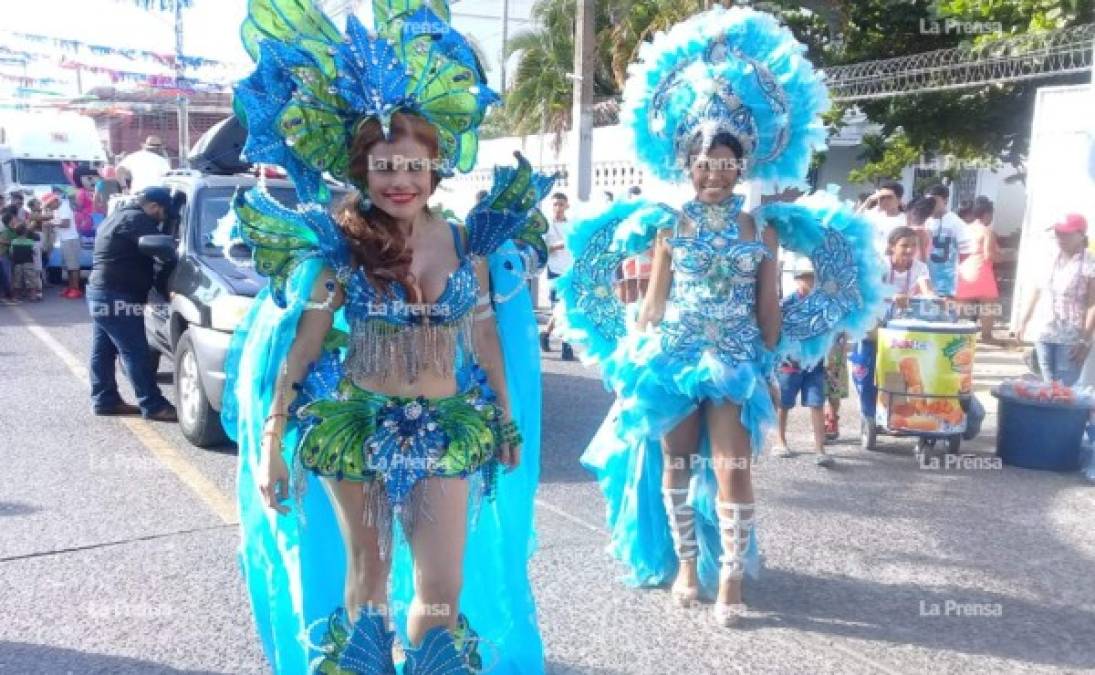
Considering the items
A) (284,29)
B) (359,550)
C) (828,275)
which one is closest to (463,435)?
(359,550)

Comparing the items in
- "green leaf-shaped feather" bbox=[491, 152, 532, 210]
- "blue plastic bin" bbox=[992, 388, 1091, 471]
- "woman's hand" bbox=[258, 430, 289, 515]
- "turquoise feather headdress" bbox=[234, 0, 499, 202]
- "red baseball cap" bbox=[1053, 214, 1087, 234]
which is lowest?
"blue plastic bin" bbox=[992, 388, 1091, 471]

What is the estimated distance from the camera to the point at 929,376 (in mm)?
6559

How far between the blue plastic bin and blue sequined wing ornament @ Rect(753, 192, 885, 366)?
278 centimetres

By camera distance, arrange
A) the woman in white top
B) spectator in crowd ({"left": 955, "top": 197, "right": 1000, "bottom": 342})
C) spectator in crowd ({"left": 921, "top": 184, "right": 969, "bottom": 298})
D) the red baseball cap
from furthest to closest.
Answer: spectator in crowd ({"left": 955, "top": 197, "right": 1000, "bottom": 342})
spectator in crowd ({"left": 921, "top": 184, "right": 969, "bottom": 298})
the woman in white top
the red baseball cap

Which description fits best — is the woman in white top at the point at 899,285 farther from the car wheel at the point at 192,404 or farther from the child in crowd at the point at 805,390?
the car wheel at the point at 192,404

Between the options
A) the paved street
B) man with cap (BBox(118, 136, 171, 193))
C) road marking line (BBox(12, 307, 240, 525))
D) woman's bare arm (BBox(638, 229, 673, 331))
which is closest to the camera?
the paved street

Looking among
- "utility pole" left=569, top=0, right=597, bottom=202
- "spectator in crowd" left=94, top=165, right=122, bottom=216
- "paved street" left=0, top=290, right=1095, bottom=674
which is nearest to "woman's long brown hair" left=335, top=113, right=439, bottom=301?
"paved street" left=0, top=290, right=1095, bottom=674

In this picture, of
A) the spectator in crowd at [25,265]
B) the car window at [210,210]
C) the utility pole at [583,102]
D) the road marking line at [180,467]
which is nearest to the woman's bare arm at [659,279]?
the road marking line at [180,467]

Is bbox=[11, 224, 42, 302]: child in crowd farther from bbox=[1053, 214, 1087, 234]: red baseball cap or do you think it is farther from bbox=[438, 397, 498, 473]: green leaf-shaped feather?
bbox=[438, 397, 498, 473]: green leaf-shaped feather

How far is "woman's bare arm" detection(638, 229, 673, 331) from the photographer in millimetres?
4035

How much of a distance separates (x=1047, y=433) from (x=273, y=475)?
5417 mm

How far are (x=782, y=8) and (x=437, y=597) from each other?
14719 mm

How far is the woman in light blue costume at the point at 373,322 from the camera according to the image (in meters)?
2.63

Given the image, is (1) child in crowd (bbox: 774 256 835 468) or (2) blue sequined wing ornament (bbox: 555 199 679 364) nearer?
(2) blue sequined wing ornament (bbox: 555 199 679 364)
